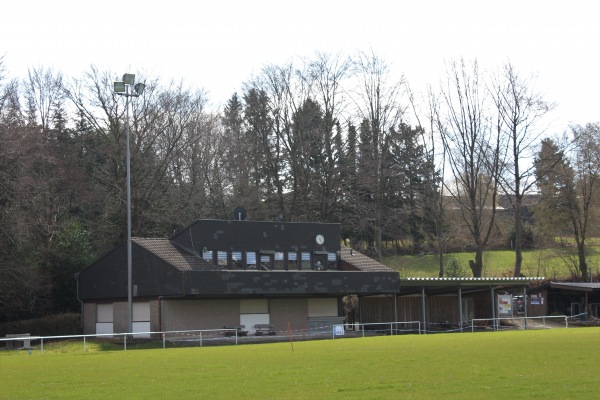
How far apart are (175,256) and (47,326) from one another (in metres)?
8.91

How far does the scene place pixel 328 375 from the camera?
64.8 feet

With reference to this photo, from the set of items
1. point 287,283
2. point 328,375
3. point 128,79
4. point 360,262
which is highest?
point 128,79

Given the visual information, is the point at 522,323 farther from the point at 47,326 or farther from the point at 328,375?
the point at 328,375

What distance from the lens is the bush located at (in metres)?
48.8

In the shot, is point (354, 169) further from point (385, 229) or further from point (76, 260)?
point (76, 260)

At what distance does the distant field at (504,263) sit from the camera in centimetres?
7881

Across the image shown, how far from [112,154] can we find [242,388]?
43.3 meters

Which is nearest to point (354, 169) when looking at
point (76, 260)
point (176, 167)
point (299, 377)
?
point (176, 167)

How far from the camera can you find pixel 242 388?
17.4 meters

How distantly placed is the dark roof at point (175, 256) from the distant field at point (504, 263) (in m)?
31.7

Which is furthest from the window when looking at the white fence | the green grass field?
the white fence

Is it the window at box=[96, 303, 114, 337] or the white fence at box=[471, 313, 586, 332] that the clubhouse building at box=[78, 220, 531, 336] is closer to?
the window at box=[96, 303, 114, 337]

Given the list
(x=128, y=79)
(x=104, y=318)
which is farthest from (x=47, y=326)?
(x=128, y=79)

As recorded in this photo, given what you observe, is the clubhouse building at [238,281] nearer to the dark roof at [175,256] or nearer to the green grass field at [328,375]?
the dark roof at [175,256]
